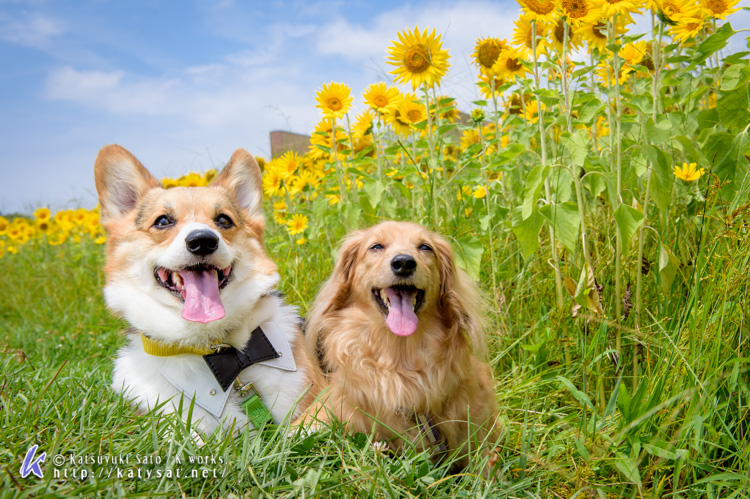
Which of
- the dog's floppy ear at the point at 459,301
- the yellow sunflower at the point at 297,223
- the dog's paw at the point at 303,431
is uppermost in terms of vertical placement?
the yellow sunflower at the point at 297,223

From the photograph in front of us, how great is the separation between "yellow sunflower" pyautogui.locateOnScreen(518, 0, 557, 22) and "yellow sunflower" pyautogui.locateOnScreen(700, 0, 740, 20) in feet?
2.80

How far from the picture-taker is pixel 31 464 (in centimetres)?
163

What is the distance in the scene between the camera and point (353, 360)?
2.27m

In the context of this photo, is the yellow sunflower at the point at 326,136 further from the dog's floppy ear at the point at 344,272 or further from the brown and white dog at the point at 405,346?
the brown and white dog at the point at 405,346

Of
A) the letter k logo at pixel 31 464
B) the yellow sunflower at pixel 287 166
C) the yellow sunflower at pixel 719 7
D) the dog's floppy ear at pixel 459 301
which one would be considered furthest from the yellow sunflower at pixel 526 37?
the letter k logo at pixel 31 464

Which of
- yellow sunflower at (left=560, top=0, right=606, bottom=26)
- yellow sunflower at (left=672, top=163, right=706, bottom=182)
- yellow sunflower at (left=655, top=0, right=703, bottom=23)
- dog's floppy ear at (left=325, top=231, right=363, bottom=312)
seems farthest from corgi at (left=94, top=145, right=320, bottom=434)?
yellow sunflower at (left=655, top=0, right=703, bottom=23)

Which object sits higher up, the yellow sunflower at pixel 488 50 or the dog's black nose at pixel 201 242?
the yellow sunflower at pixel 488 50

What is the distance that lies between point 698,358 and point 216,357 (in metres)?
1.93

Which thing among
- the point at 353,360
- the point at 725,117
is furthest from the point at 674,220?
the point at 353,360

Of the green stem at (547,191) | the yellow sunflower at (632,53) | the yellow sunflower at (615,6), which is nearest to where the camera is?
the yellow sunflower at (615,6)

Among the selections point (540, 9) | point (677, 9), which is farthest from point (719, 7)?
point (540, 9)

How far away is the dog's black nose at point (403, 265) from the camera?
A: 2.15 m

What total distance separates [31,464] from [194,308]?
72 centimetres

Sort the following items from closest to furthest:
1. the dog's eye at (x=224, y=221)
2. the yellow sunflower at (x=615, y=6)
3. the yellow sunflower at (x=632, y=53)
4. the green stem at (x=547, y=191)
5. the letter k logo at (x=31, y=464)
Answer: the letter k logo at (x=31, y=464), the yellow sunflower at (x=615, y=6), the dog's eye at (x=224, y=221), the green stem at (x=547, y=191), the yellow sunflower at (x=632, y=53)
